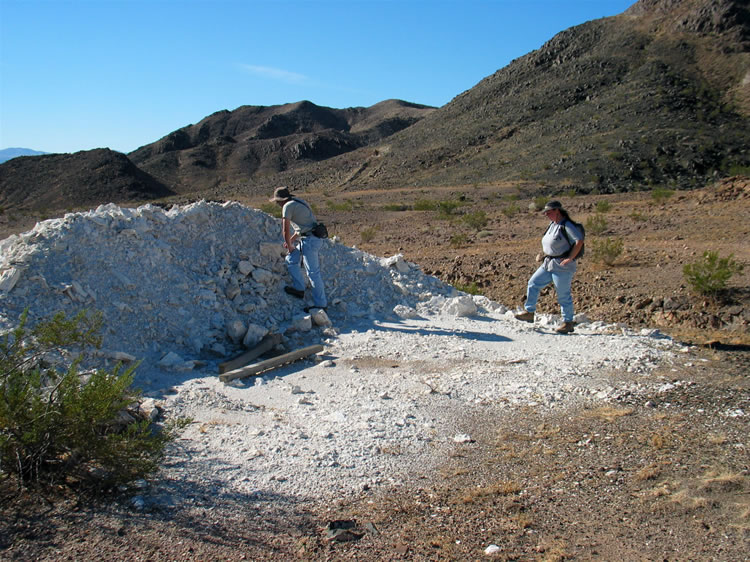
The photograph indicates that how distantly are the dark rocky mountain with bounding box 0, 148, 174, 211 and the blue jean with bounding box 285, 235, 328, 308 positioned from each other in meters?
48.4

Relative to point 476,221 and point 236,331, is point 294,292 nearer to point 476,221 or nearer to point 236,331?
point 236,331

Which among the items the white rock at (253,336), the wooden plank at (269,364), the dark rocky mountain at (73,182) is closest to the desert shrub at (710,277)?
the wooden plank at (269,364)

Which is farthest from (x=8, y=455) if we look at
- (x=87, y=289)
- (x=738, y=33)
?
(x=738, y=33)

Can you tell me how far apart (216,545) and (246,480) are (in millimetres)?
754

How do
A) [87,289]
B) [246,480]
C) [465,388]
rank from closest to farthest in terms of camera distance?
[246,480] < [465,388] < [87,289]

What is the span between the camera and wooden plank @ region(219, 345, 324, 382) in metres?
5.77

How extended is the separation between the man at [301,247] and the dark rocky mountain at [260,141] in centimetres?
6431

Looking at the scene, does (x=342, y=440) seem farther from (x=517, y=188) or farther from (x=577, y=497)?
(x=517, y=188)

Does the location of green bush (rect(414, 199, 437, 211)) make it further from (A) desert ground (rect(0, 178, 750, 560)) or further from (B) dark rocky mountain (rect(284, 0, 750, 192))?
(A) desert ground (rect(0, 178, 750, 560))

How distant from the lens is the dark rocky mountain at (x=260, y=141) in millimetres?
76375

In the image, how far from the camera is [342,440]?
4.55 meters

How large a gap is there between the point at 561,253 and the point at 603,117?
1618 inches

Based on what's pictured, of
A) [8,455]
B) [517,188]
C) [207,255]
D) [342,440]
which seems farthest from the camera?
[517,188]

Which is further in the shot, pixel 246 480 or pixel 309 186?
pixel 309 186
